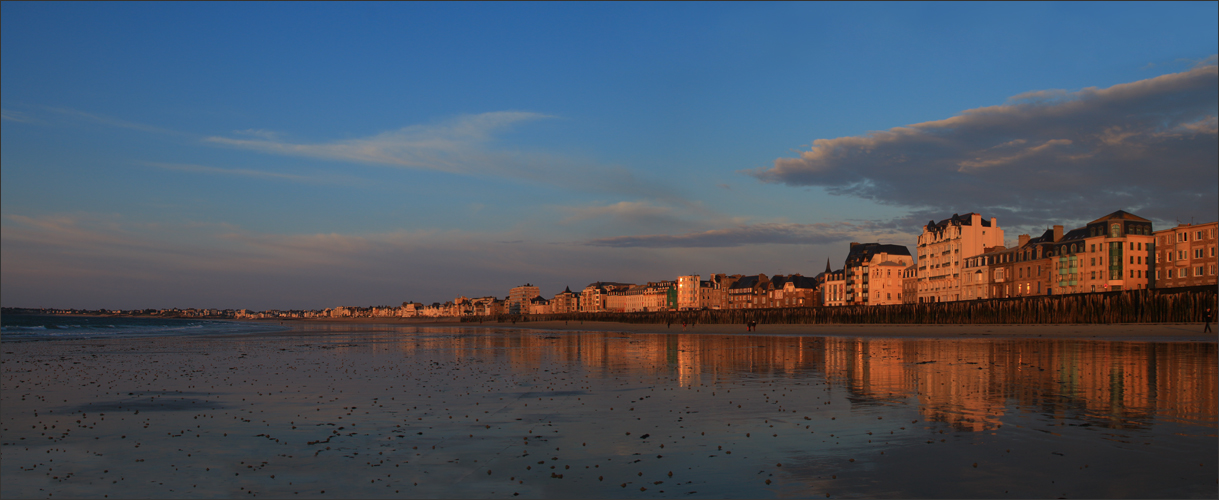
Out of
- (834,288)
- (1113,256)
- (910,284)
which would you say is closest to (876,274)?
(910,284)

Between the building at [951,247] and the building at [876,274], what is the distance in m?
12.3

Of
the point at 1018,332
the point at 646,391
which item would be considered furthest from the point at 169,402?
the point at 1018,332

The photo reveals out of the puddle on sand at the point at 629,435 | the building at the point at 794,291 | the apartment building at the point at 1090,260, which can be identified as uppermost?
the apartment building at the point at 1090,260

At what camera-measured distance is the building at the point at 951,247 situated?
402ft

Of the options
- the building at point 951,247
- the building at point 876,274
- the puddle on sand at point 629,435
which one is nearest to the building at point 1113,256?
the building at point 951,247

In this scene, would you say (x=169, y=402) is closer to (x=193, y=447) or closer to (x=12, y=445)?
(x=12, y=445)

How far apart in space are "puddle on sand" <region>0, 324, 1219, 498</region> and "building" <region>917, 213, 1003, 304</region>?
106648 millimetres

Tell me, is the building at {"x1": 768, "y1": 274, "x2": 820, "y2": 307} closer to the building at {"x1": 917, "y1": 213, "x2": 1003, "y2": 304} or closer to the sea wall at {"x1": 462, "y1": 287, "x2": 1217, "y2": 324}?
the building at {"x1": 917, "y1": 213, "x2": 1003, "y2": 304}

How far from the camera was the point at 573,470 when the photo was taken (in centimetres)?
1064

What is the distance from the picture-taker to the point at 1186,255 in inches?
3521

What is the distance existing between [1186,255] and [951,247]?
38.1 m

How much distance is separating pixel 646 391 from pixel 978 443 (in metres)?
10.1

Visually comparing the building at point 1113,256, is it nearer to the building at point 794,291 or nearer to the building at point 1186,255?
the building at point 1186,255

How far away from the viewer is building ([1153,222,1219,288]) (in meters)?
85.8
